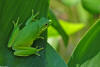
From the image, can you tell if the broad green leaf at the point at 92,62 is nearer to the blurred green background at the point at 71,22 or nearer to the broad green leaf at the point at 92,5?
the broad green leaf at the point at 92,5

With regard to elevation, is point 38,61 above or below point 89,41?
below

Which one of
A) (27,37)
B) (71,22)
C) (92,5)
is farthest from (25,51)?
(71,22)

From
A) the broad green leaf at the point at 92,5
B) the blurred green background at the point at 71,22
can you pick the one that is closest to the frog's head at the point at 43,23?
the broad green leaf at the point at 92,5

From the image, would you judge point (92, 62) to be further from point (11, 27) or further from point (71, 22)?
point (71, 22)

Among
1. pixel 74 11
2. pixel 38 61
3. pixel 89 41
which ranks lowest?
pixel 74 11

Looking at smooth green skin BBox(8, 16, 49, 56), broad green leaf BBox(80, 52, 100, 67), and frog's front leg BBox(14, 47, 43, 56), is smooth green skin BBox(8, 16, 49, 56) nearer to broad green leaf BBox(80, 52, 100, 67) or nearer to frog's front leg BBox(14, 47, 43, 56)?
frog's front leg BBox(14, 47, 43, 56)

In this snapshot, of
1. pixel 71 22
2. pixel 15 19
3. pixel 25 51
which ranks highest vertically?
pixel 15 19

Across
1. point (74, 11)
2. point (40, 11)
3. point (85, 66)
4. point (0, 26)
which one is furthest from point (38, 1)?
point (74, 11)

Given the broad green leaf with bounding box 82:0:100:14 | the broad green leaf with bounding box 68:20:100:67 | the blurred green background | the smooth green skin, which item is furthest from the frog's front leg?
the blurred green background

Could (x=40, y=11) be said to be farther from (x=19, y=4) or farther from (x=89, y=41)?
(x=89, y=41)
